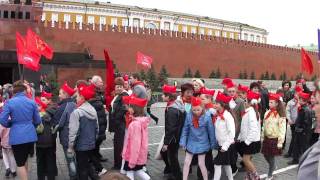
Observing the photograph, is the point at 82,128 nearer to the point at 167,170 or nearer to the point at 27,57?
the point at 167,170

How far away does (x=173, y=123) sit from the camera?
620 centimetres

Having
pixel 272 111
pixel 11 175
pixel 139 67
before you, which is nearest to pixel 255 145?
pixel 272 111

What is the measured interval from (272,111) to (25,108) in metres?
3.43

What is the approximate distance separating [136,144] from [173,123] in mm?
998

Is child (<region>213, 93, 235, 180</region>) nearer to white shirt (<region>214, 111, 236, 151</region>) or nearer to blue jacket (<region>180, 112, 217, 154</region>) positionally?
white shirt (<region>214, 111, 236, 151</region>)

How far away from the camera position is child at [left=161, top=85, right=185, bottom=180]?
617 cm

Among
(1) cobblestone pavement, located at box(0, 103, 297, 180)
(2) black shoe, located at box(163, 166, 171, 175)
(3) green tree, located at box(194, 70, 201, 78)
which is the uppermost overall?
(3) green tree, located at box(194, 70, 201, 78)

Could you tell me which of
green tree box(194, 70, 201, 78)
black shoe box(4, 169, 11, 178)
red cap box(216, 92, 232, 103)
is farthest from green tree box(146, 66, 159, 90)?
red cap box(216, 92, 232, 103)

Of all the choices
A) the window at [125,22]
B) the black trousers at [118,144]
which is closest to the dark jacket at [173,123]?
the black trousers at [118,144]

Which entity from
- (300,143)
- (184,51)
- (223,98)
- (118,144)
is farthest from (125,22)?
(223,98)

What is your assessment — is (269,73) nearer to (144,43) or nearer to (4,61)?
(144,43)

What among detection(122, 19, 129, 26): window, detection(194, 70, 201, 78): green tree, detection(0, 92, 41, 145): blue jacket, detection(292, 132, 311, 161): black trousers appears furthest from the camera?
detection(122, 19, 129, 26): window

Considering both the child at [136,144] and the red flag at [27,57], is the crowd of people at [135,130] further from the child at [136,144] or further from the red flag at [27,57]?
the red flag at [27,57]

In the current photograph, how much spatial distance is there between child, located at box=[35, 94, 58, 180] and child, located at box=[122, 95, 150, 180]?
1.14 meters
